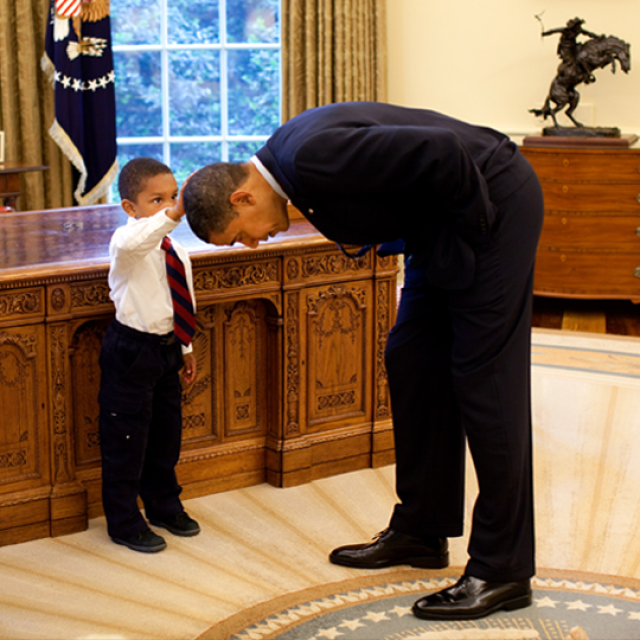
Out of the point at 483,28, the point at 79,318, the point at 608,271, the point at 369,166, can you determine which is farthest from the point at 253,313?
the point at 483,28

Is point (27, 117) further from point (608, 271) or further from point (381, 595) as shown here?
point (381, 595)

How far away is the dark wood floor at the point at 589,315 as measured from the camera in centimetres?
577

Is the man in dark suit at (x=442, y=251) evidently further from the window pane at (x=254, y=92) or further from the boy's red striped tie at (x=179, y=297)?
the window pane at (x=254, y=92)

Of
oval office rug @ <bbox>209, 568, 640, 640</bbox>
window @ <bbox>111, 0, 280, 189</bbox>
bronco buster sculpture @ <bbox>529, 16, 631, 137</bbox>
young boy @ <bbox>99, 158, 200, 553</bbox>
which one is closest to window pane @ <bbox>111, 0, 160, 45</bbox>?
window @ <bbox>111, 0, 280, 189</bbox>

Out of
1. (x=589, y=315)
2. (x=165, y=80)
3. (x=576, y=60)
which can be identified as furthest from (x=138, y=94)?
(x=589, y=315)

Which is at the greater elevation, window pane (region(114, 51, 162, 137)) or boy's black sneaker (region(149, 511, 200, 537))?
window pane (region(114, 51, 162, 137))

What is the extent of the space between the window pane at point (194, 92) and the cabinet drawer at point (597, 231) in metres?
2.63

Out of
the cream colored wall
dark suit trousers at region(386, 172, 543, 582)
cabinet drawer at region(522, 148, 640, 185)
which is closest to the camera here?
dark suit trousers at region(386, 172, 543, 582)

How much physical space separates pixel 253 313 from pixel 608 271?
3284mm

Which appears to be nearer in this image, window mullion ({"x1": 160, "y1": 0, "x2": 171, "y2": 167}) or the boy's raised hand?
the boy's raised hand

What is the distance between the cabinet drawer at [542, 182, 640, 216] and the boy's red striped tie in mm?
3498

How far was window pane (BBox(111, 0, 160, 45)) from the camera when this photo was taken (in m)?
6.54

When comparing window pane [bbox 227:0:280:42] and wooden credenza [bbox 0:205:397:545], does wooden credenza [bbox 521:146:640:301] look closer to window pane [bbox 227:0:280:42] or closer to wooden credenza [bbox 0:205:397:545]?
window pane [bbox 227:0:280:42]

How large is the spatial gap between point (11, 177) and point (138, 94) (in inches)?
61.9
